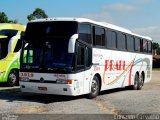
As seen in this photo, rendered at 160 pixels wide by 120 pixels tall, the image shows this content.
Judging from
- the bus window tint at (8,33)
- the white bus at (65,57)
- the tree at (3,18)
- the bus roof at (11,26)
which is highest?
the tree at (3,18)

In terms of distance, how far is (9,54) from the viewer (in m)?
21.5

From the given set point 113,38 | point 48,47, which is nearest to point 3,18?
point 113,38

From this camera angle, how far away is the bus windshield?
14.9 m

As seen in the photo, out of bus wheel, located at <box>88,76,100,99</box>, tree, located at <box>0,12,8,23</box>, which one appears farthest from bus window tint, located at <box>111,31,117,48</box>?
tree, located at <box>0,12,8,23</box>

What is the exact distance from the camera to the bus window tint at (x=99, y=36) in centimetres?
1712

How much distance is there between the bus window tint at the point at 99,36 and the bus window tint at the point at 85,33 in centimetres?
78

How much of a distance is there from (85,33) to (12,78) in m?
7.36

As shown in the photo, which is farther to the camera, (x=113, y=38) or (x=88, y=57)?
(x=113, y=38)

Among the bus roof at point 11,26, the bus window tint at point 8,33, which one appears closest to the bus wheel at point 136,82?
the bus roof at point 11,26

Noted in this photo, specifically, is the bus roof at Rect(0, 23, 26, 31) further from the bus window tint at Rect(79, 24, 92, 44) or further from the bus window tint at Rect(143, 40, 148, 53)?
the bus window tint at Rect(143, 40, 148, 53)

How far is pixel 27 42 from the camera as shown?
52.4 feet

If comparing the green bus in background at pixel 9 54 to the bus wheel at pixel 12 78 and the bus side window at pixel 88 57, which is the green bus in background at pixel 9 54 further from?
the bus side window at pixel 88 57

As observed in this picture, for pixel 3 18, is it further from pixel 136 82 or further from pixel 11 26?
pixel 136 82

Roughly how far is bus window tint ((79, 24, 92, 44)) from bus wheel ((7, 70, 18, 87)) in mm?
7030
